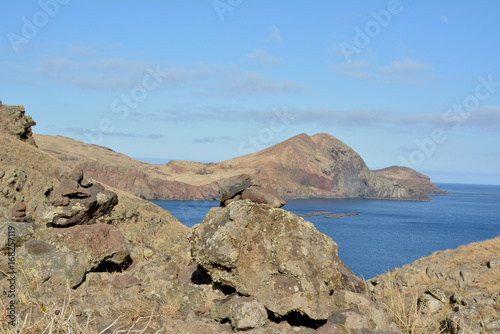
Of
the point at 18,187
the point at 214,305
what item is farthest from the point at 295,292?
the point at 18,187

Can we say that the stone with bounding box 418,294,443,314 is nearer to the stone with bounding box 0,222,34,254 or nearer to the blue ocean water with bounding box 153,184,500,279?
the stone with bounding box 0,222,34,254

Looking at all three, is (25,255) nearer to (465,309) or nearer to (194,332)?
(194,332)

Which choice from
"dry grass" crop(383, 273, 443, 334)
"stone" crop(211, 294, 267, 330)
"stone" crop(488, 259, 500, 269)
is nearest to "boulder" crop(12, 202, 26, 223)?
"stone" crop(211, 294, 267, 330)

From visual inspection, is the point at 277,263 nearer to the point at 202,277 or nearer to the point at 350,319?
the point at 350,319

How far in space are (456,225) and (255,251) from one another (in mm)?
130358

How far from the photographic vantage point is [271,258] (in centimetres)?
759

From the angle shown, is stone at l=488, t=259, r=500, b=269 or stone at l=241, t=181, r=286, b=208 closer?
stone at l=241, t=181, r=286, b=208

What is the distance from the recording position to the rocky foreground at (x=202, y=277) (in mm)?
7070

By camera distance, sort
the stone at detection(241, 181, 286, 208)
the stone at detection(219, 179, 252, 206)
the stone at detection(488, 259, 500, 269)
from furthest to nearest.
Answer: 1. the stone at detection(488, 259, 500, 269)
2. the stone at detection(219, 179, 252, 206)
3. the stone at detection(241, 181, 286, 208)

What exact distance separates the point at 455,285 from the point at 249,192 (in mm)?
13152

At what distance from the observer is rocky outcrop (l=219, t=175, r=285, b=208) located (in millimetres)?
8969

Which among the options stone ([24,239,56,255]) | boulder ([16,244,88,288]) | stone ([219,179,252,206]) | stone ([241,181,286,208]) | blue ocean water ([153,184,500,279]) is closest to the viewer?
stone ([241,181,286,208])

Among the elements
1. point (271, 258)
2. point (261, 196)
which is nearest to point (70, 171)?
point (261, 196)

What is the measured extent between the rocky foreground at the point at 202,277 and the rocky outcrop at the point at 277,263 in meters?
0.02
